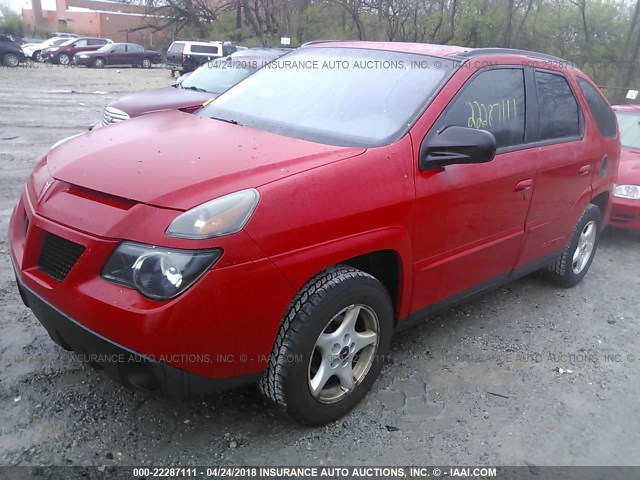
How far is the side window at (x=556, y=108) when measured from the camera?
3943 millimetres

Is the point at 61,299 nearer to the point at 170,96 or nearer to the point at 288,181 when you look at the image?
the point at 288,181

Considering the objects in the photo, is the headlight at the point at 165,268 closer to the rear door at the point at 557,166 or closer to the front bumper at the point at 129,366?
the front bumper at the point at 129,366

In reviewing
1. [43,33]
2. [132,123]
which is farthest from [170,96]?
[43,33]

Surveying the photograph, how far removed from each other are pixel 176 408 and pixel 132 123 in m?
1.69

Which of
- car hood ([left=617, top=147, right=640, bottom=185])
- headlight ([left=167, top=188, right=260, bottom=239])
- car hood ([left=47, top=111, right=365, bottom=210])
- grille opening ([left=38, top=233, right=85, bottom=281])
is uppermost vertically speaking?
car hood ([left=47, top=111, right=365, bottom=210])

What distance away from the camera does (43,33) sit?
5834 cm

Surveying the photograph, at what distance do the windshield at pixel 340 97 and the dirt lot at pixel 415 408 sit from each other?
1.44m

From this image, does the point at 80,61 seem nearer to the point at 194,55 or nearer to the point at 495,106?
the point at 194,55

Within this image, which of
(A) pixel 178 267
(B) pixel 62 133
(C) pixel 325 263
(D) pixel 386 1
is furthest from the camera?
(D) pixel 386 1

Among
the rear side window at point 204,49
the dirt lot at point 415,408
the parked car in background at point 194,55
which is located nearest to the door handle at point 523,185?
the dirt lot at point 415,408

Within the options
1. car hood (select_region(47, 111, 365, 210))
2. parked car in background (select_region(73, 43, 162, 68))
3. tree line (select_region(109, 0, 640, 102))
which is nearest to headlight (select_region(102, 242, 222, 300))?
car hood (select_region(47, 111, 365, 210))

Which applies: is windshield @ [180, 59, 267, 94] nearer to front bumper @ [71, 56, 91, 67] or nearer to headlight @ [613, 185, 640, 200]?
headlight @ [613, 185, 640, 200]

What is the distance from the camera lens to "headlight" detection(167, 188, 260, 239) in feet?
7.37

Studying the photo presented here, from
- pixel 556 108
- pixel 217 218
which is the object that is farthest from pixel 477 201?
pixel 217 218
